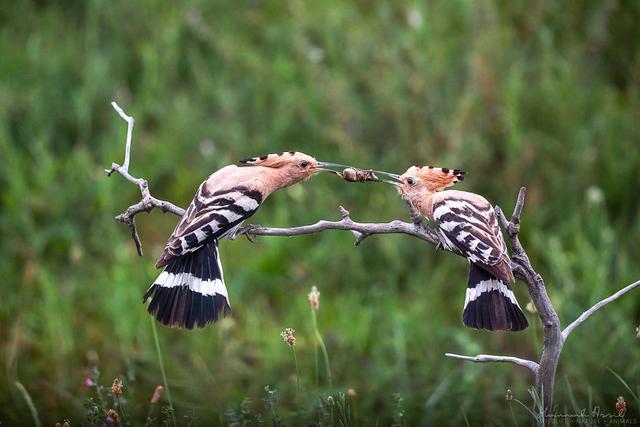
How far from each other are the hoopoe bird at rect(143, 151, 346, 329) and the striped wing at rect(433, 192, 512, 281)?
0.41 metres

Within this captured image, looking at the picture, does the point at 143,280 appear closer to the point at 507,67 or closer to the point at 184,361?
the point at 184,361

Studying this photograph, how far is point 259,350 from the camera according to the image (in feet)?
16.7

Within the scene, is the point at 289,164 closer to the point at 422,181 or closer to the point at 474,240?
the point at 422,181

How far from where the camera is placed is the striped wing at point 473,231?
2.80 meters

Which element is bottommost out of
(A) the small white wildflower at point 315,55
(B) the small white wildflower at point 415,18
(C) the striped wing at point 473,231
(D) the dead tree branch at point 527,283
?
(D) the dead tree branch at point 527,283

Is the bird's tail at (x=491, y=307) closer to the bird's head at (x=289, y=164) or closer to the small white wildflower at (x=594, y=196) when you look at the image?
the bird's head at (x=289, y=164)

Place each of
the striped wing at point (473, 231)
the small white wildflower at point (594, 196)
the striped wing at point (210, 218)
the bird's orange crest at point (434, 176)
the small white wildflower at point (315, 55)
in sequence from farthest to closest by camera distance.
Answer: the small white wildflower at point (315, 55), the small white wildflower at point (594, 196), the bird's orange crest at point (434, 176), the striped wing at point (210, 218), the striped wing at point (473, 231)

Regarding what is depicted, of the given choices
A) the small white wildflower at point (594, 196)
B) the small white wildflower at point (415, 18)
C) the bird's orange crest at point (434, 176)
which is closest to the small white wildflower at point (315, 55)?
the small white wildflower at point (415, 18)

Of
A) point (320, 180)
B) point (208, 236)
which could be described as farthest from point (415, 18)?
point (208, 236)

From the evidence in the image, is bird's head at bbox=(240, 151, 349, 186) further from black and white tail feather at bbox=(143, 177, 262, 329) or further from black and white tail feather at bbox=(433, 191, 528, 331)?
black and white tail feather at bbox=(433, 191, 528, 331)

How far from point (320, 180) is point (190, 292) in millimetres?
2837

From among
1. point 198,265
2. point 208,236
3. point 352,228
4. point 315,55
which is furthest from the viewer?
point 315,55

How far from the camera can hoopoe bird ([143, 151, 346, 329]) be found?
9.76 ft

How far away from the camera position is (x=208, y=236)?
9.84ft
